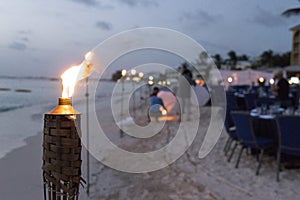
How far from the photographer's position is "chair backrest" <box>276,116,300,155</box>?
3.39 metres

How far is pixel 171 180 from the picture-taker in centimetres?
347

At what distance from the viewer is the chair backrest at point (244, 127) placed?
3.71 metres

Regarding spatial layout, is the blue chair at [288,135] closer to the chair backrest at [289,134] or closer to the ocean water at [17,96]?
the chair backrest at [289,134]

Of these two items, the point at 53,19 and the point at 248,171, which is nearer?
the point at 248,171

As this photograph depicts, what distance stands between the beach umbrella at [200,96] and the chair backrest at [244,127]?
6.26m

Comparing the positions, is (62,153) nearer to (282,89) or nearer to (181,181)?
(181,181)

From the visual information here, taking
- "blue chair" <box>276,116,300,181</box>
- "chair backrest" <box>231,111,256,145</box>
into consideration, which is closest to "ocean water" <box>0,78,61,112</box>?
"chair backrest" <box>231,111,256,145</box>

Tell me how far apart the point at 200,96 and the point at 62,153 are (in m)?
9.90

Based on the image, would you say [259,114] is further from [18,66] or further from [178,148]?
[18,66]

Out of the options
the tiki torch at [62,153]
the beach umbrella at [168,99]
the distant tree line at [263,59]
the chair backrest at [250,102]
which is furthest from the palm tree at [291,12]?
the tiki torch at [62,153]

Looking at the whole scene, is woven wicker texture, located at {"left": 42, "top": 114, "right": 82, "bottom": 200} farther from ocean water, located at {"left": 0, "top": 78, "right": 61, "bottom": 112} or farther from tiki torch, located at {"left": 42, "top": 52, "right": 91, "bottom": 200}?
ocean water, located at {"left": 0, "top": 78, "right": 61, "bottom": 112}

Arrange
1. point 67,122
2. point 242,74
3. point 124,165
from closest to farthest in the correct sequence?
1. point 67,122
2. point 124,165
3. point 242,74

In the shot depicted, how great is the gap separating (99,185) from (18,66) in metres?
5.76

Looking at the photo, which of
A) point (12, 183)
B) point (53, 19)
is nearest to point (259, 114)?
point (12, 183)
